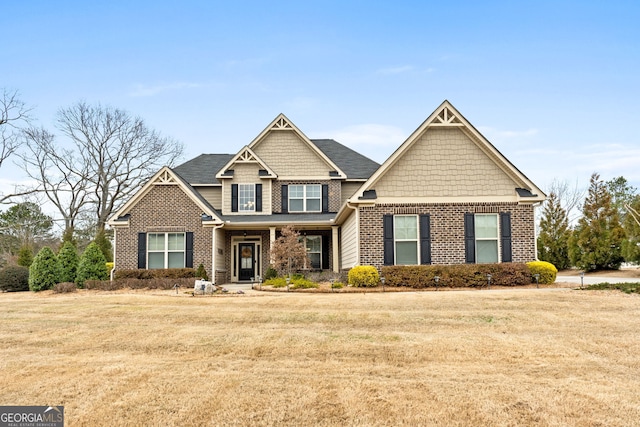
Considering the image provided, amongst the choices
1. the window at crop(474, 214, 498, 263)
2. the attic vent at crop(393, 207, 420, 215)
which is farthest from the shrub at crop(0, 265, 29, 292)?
the window at crop(474, 214, 498, 263)

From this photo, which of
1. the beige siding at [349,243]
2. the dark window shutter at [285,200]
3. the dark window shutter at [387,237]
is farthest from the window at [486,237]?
the dark window shutter at [285,200]

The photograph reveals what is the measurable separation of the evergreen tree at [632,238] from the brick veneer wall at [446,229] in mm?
11711

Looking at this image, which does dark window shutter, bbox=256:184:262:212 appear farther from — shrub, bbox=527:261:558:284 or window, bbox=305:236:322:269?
shrub, bbox=527:261:558:284

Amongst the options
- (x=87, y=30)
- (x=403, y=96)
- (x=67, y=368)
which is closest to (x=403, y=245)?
(x=403, y=96)

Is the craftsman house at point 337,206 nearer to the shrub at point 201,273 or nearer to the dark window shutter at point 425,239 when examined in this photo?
the dark window shutter at point 425,239

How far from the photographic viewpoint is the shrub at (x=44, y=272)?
66.4ft

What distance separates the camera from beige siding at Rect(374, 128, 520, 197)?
61.9 feet

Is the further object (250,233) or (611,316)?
(250,233)

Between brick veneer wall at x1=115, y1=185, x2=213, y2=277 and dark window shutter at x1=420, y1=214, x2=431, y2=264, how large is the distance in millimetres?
9406

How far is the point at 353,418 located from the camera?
16.8 ft

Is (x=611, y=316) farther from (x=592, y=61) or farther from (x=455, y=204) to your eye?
(x=592, y=61)

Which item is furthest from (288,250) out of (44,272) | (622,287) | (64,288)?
(622,287)

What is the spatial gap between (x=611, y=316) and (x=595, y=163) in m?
28.1

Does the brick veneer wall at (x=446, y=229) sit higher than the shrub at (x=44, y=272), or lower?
higher
